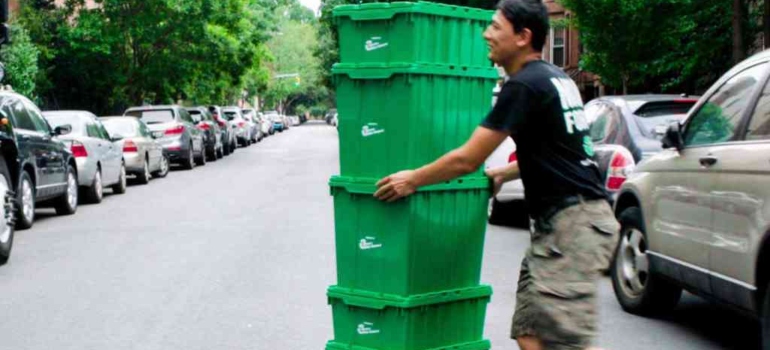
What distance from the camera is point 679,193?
6.96 meters

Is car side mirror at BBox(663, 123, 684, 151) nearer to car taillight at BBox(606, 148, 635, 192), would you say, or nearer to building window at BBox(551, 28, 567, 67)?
car taillight at BBox(606, 148, 635, 192)

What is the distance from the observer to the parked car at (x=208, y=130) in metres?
30.8

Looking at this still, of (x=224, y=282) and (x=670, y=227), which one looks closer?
(x=670, y=227)

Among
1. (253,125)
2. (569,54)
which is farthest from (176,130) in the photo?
(253,125)

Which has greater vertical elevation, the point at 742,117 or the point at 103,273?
the point at 742,117

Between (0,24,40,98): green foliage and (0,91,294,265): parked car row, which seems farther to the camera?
(0,24,40,98): green foliage

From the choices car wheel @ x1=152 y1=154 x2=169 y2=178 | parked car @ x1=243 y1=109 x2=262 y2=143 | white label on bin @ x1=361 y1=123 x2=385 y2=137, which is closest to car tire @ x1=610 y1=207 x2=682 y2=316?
white label on bin @ x1=361 y1=123 x2=385 y2=137

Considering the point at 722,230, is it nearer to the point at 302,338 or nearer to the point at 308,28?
the point at 302,338

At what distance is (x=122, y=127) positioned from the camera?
2198 cm

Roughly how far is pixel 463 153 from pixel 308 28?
12206 centimetres

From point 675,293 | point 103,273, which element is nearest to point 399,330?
point 675,293

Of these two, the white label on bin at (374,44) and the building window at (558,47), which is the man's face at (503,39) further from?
the building window at (558,47)

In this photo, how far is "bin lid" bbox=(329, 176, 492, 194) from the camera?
4.87 m

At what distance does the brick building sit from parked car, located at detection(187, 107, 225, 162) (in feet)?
43.5
